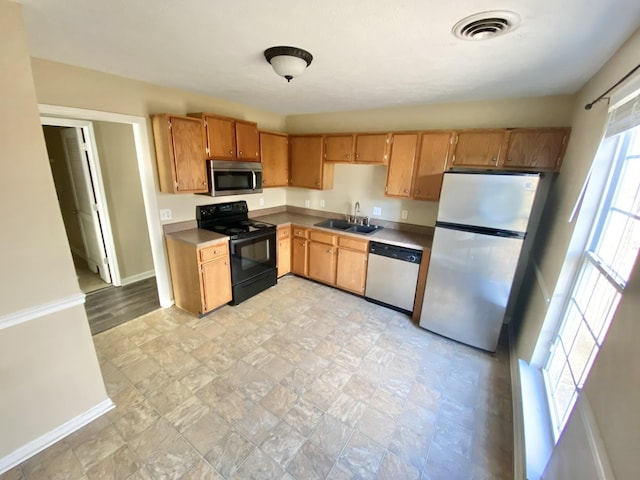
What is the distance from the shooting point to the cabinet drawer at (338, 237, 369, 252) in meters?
3.22

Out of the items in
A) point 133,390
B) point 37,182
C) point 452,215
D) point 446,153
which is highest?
point 446,153

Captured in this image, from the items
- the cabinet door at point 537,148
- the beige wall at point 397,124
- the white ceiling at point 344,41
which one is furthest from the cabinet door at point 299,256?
the cabinet door at point 537,148

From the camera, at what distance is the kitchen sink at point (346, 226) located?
11.6 ft

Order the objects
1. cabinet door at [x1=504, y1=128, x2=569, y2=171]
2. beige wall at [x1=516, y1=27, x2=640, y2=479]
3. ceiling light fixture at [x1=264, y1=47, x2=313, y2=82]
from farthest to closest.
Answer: cabinet door at [x1=504, y1=128, x2=569, y2=171] → ceiling light fixture at [x1=264, y1=47, x2=313, y2=82] → beige wall at [x1=516, y1=27, x2=640, y2=479]

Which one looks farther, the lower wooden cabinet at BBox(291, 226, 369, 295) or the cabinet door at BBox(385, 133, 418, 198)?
the lower wooden cabinet at BBox(291, 226, 369, 295)

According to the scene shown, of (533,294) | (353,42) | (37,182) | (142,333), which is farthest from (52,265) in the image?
(533,294)

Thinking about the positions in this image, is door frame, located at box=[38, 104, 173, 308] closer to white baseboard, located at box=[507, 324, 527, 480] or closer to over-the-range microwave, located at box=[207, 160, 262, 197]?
over-the-range microwave, located at box=[207, 160, 262, 197]

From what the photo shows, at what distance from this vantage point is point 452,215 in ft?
8.02

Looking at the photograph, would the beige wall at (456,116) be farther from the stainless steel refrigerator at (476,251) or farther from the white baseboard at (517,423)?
the white baseboard at (517,423)

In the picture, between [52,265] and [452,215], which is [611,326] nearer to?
[452,215]

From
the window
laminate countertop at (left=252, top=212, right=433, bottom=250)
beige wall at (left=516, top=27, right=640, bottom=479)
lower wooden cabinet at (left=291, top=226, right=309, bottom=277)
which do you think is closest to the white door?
laminate countertop at (left=252, top=212, right=433, bottom=250)

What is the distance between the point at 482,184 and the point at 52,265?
3.11m

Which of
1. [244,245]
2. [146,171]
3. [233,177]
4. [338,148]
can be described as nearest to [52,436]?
[244,245]

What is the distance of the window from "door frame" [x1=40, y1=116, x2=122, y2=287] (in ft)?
15.1
